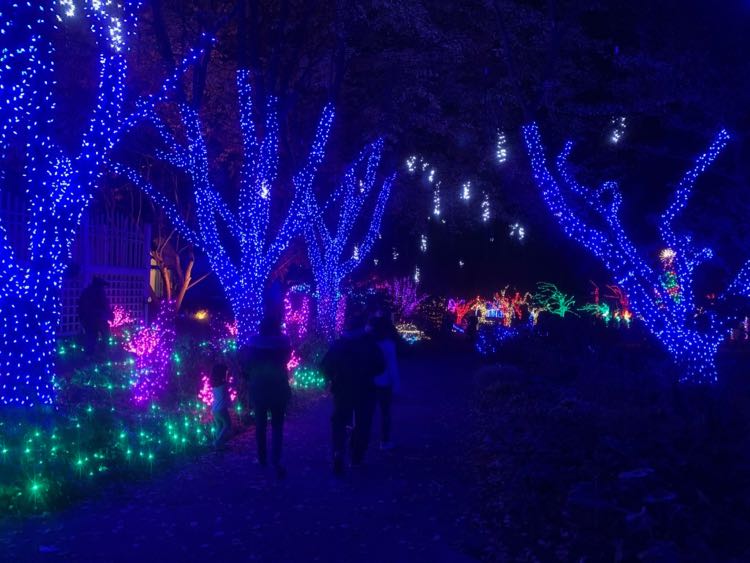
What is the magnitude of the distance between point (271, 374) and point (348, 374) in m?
0.87

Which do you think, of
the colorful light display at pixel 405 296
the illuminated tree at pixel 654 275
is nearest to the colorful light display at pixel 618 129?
the illuminated tree at pixel 654 275

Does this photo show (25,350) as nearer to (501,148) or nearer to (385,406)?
(385,406)

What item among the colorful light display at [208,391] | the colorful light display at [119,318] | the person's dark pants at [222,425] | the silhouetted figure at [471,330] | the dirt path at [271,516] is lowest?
the dirt path at [271,516]

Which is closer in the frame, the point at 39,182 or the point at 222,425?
the point at 39,182

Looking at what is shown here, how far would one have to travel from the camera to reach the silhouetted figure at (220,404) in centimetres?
955

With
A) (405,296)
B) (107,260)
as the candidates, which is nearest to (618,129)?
(107,260)

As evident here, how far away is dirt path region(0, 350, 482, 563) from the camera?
18.8 feet

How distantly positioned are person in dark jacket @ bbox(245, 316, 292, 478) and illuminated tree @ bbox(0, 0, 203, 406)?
8.17 feet

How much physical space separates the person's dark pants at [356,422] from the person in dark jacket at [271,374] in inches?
23.2

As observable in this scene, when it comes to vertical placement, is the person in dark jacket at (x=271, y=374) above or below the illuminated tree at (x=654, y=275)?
below

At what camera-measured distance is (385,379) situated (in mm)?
9781

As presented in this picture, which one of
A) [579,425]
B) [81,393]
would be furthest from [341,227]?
[579,425]

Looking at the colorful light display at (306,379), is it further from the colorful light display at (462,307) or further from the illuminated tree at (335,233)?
the colorful light display at (462,307)

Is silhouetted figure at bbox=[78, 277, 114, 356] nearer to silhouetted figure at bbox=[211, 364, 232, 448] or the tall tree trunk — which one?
silhouetted figure at bbox=[211, 364, 232, 448]
